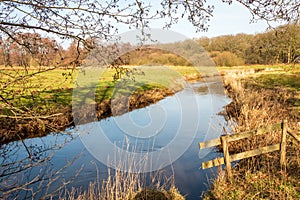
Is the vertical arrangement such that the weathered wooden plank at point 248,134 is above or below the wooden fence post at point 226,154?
above

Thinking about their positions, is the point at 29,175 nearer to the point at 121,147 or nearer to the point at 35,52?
the point at 35,52

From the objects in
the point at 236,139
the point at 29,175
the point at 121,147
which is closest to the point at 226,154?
the point at 236,139

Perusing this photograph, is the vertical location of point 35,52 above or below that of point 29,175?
above

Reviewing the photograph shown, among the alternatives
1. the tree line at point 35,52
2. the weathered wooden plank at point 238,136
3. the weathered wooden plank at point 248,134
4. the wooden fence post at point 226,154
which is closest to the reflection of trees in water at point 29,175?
the tree line at point 35,52

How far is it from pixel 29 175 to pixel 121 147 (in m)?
4.69

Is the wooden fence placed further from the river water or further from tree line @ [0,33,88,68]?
tree line @ [0,33,88,68]

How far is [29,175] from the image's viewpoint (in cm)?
565

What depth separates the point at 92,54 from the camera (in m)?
3.68

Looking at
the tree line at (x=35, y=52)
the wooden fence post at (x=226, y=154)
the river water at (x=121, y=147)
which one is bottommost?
the river water at (x=121, y=147)

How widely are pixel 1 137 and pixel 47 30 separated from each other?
288 inches

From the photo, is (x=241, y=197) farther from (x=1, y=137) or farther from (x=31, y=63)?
(x=1, y=137)

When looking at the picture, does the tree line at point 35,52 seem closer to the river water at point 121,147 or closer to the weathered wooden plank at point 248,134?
the river water at point 121,147

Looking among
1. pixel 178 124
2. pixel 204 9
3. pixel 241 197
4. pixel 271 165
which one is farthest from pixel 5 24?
pixel 178 124

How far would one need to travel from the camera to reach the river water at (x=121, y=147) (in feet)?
20.6
